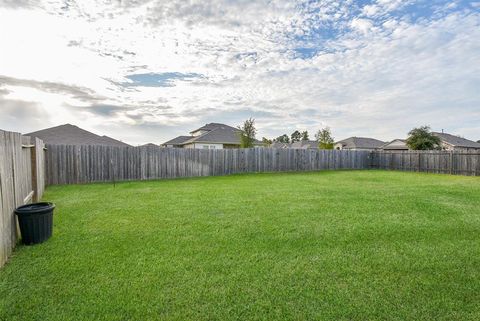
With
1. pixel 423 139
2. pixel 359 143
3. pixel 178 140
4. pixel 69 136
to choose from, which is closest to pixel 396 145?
pixel 359 143

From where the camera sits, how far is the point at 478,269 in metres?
3.21

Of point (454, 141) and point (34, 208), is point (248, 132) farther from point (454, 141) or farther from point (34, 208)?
point (454, 141)

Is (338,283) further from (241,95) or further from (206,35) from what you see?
(241,95)

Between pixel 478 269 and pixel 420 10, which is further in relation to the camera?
pixel 420 10

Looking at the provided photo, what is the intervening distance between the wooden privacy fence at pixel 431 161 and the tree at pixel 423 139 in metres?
7.49

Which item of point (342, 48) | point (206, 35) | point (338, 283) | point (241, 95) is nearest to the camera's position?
point (338, 283)

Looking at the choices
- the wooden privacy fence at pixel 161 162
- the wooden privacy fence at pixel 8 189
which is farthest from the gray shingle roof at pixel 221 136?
the wooden privacy fence at pixel 8 189

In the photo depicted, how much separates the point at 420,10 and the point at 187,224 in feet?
37.1

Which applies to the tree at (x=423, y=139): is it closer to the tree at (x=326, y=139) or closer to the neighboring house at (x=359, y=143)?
the tree at (x=326, y=139)

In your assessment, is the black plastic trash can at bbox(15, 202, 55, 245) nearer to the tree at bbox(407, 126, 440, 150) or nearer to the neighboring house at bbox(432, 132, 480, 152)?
the tree at bbox(407, 126, 440, 150)

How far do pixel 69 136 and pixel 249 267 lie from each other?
69.1ft

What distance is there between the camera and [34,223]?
4020mm

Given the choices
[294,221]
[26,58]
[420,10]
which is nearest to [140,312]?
[294,221]

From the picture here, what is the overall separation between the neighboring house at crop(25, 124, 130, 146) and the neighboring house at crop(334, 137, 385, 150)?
3557 centimetres
